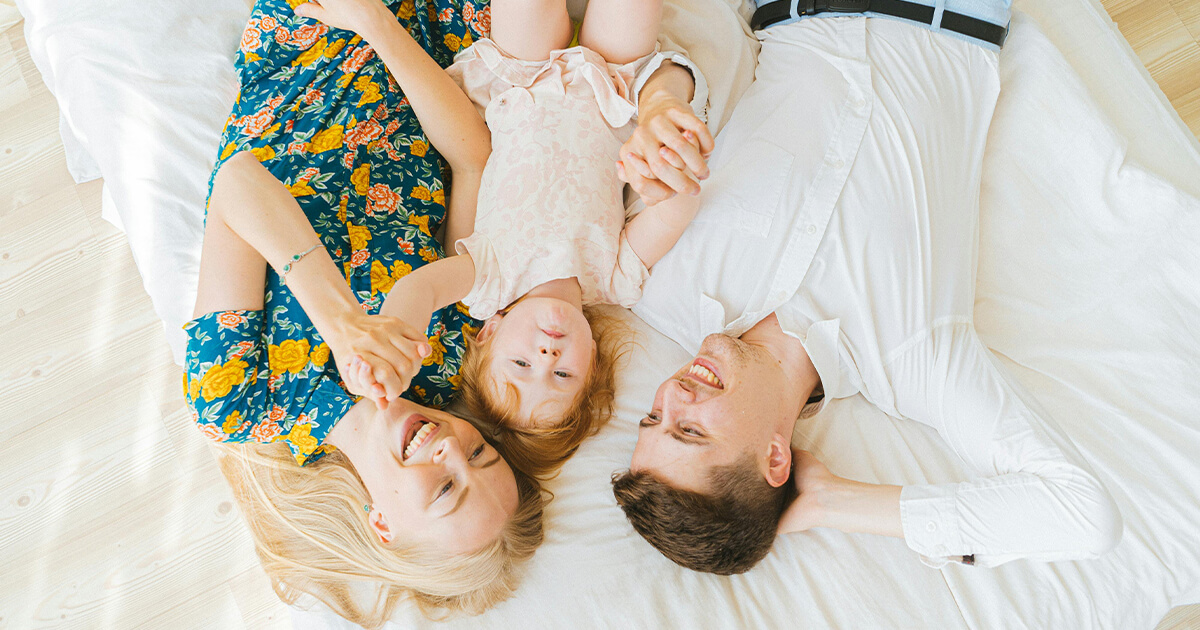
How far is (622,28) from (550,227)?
41cm

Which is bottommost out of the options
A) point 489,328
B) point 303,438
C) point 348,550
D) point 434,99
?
point 348,550

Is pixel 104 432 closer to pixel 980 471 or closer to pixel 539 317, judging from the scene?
pixel 539 317

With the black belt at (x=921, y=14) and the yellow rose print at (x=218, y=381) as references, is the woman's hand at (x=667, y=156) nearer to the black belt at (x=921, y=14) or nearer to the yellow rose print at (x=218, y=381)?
the black belt at (x=921, y=14)

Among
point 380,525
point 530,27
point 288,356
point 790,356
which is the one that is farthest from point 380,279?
point 790,356

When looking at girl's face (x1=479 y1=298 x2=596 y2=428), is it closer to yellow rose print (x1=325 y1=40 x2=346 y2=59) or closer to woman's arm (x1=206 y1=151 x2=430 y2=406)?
woman's arm (x1=206 y1=151 x2=430 y2=406)

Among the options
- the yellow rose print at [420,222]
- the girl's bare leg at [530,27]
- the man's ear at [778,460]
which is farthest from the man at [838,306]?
the yellow rose print at [420,222]

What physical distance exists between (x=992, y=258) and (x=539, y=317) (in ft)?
2.98

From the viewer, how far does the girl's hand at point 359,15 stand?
4.16 feet

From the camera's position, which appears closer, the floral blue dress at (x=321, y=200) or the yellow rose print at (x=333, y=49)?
the floral blue dress at (x=321, y=200)

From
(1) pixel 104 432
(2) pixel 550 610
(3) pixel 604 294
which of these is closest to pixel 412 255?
(3) pixel 604 294

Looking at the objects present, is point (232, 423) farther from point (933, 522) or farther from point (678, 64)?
point (933, 522)

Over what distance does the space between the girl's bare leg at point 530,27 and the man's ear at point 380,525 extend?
2.91ft

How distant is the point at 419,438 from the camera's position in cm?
116

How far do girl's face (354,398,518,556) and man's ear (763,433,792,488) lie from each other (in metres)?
0.45
